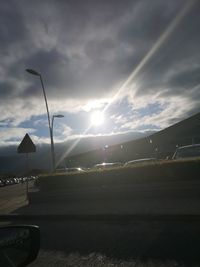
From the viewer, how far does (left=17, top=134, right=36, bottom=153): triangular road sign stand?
17234 millimetres

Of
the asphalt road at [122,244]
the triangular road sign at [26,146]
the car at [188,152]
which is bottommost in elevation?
the asphalt road at [122,244]

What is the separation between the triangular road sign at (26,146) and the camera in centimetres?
1723

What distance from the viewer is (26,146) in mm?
17234

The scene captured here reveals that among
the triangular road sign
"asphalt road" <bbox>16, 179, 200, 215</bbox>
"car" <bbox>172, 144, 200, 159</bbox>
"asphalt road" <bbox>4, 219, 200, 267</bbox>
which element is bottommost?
"asphalt road" <bbox>4, 219, 200, 267</bbox>

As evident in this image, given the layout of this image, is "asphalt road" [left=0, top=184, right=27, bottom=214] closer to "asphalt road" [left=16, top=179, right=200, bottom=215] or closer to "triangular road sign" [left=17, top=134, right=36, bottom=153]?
"asphalt road" [left=16, top=179, right=200, bottom=215]

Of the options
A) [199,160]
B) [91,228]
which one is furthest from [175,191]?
[91,228]

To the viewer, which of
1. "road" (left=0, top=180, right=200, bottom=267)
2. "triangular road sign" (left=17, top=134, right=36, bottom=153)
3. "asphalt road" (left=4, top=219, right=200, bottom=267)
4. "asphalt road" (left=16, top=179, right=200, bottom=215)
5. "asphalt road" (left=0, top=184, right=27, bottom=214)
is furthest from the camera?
"triangular road sign" (left=17, top=134, right=36, bottom=153)

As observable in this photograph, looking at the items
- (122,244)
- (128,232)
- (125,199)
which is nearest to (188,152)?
(125,199)

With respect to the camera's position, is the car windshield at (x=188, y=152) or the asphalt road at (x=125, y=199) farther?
the car windshield at (x=188, y=152)

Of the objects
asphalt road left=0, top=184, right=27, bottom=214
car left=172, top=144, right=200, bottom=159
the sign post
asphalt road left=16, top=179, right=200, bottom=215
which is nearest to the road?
asphalt road left=16, top=179, right=200, bottom=215

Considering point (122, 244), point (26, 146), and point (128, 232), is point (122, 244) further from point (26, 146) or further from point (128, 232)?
point (26, 146)

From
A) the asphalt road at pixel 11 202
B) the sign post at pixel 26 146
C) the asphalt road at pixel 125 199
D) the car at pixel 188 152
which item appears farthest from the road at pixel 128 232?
the car at pixel 188 152

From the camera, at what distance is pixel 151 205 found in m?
10.6

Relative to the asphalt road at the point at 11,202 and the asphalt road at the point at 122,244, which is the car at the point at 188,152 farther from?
the asphalt road at the point at 122,244
